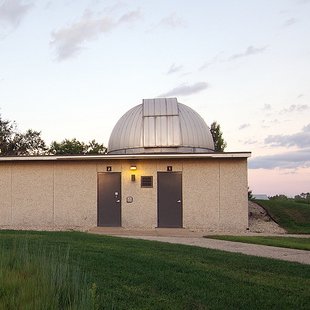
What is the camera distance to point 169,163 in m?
16.6

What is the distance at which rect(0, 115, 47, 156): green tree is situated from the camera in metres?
37.6

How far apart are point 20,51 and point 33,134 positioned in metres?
24.1

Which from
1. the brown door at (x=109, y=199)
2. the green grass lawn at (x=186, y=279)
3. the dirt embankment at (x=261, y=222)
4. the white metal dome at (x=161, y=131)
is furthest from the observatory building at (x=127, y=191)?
the green grass lawn at (x=186, y=279)

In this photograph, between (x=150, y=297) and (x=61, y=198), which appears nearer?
(x=150, y=297)

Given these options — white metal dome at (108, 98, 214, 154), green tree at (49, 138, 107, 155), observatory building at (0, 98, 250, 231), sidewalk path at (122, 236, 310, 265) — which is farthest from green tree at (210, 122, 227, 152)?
sidewalk path at (122, 236, 310, 265)

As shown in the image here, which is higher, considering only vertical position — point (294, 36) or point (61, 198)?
point (294, 36)

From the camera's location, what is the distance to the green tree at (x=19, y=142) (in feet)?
123

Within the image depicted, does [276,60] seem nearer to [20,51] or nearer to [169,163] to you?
[169,163]

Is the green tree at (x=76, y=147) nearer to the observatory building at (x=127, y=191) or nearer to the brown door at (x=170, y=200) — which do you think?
the observatory building at (x=127, y=191)

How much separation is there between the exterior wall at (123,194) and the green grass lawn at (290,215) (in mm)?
1950

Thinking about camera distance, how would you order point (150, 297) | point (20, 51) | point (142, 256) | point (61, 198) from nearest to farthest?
point (150, 297) < point (142, 256) < point (20, 51) < point (61, 198)

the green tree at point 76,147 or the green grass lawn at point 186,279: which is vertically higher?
the green tree at point 76,147

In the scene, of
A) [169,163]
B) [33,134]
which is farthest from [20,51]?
[33,134]

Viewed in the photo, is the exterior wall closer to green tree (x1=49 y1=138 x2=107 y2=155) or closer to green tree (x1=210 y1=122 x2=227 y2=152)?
green tree (x1=210 y1=122 x2=227 y2=152)
